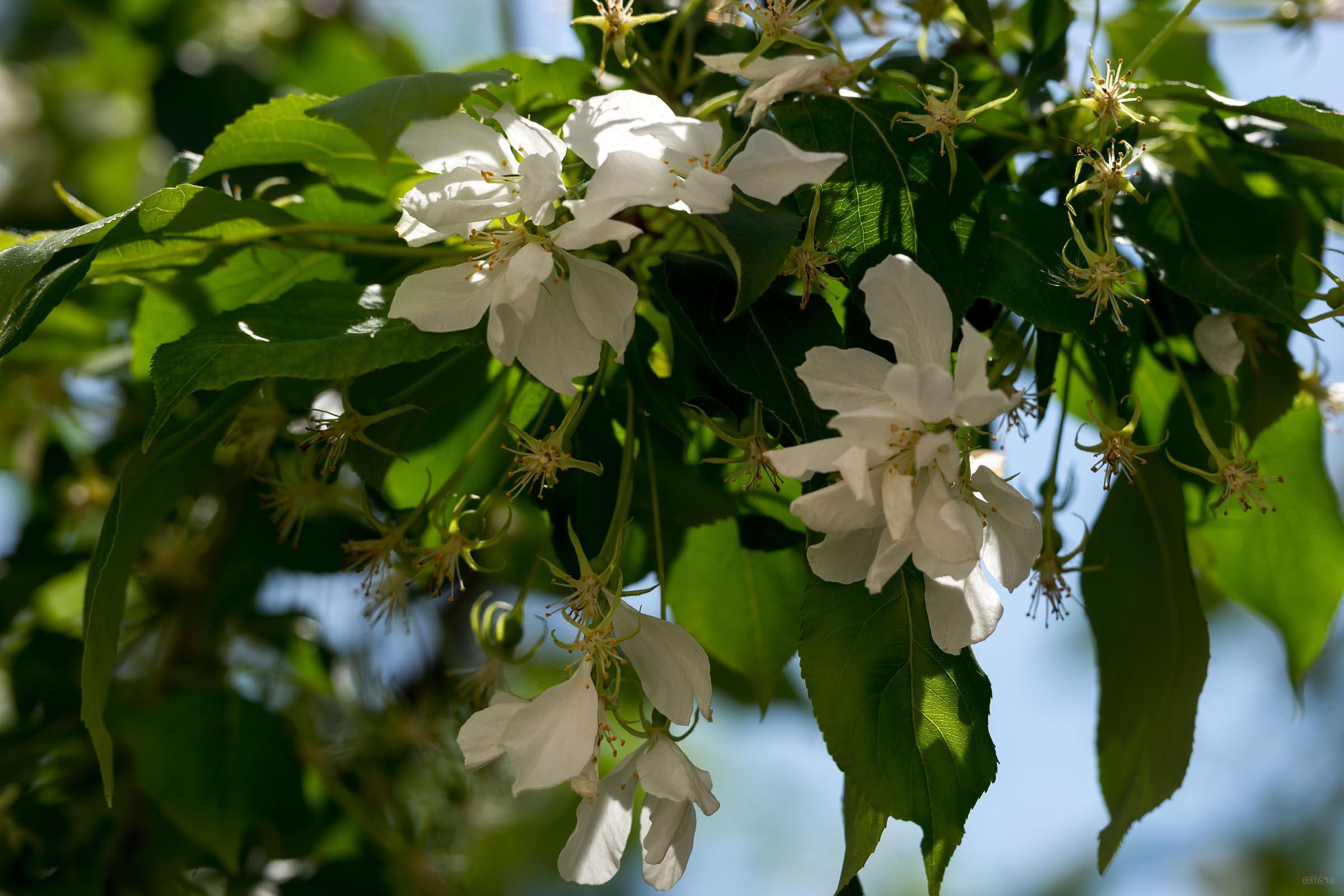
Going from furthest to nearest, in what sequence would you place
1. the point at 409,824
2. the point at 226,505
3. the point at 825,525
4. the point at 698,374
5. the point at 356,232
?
the point at 409,824 → the point at 226,505 → the point at 356,232 → the point at 698,374 → the point at 825,525

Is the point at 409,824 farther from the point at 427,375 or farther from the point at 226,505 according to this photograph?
the point at 427,375

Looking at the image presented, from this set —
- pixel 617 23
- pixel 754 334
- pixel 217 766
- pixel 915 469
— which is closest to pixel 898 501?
pixel 915 469

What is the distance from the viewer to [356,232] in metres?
0.65

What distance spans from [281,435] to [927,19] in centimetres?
55

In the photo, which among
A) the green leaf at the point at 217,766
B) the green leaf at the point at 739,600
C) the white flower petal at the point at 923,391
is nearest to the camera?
the white flower petal at the point at 923,391

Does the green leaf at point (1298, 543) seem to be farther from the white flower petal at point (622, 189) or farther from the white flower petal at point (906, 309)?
the white flower petal at point (622, 189)

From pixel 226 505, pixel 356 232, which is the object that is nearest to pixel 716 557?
pixel 356 232

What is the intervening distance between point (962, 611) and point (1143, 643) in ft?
0.88

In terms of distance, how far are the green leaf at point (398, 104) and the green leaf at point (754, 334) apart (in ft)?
0.44

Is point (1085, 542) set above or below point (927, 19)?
below

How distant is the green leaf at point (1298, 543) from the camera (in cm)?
76

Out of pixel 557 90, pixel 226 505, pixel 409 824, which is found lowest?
pixel 409 824

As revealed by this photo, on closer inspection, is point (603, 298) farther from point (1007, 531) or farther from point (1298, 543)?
point (1298, 543)

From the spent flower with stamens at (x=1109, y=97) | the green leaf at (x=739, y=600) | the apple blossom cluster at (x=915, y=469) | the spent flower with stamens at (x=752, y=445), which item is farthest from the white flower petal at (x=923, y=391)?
the green leaf at (x=739, y=600)
